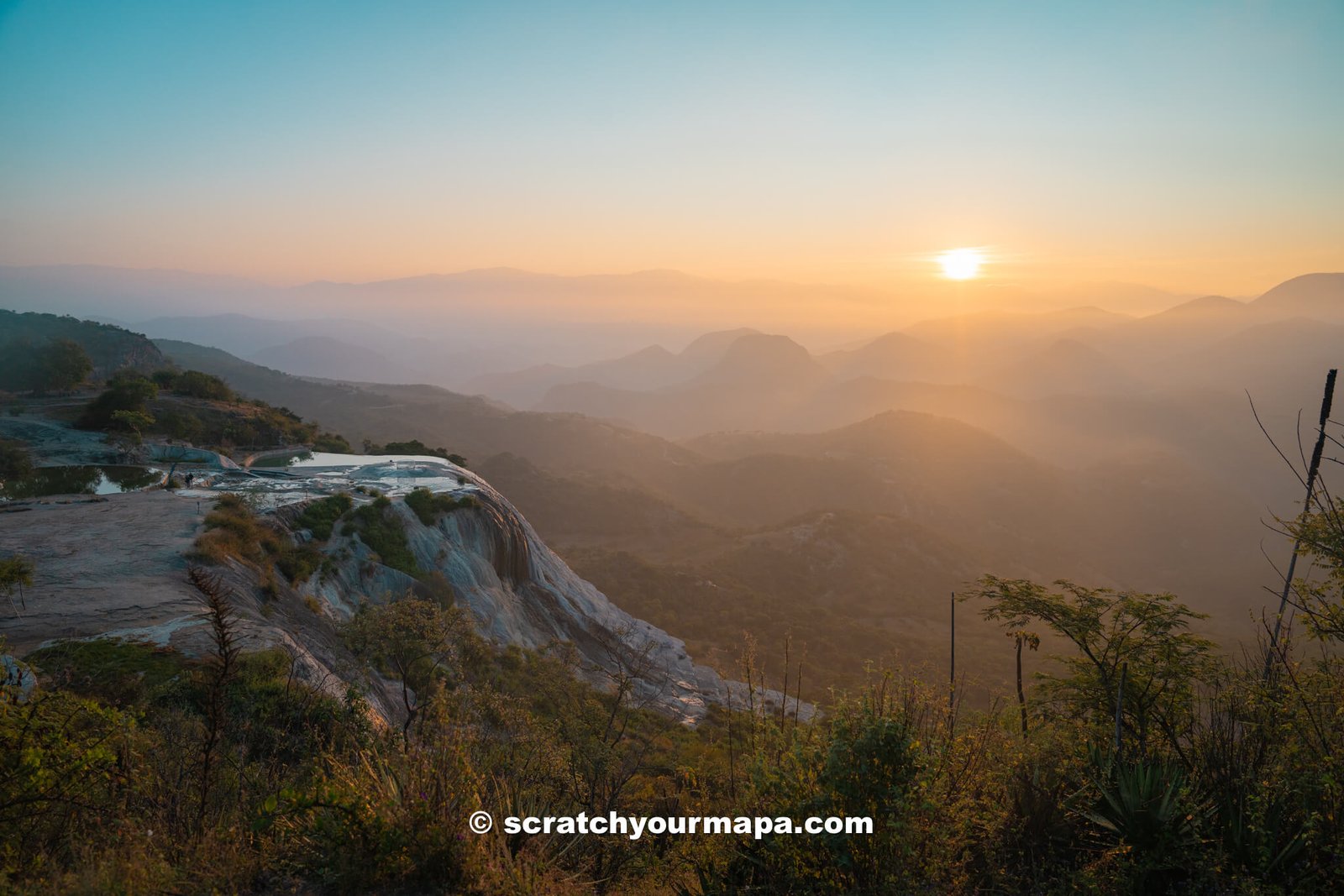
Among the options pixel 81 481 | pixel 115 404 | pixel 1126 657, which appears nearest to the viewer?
pixel 1126 657

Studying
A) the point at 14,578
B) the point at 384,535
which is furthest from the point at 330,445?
the point at 14,578

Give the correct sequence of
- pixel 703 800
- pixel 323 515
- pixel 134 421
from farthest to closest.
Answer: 1. pixel 134 421
2. pixel 323 515
3. pixel 703 800

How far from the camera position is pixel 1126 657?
10031mm

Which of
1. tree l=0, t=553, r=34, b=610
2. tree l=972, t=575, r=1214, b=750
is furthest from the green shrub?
tree l=972, t=575, r=1214, b=750

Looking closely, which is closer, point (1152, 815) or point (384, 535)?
point (1152, 815)

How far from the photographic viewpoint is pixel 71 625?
1121 cm

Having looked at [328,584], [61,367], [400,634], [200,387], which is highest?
[61,367]


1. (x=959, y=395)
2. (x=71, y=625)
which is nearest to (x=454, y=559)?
(x=71, y=625)

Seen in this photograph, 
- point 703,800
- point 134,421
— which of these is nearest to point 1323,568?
point 703,800

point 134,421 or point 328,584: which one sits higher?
point 134,421

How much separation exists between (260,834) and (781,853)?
462cm

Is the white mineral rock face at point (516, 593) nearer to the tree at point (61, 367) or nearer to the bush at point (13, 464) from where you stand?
the bush at point (13, 464)

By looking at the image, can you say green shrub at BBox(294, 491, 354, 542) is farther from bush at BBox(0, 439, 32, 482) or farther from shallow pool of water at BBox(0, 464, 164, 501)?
bush at BBox(0, 439, 32, 482)

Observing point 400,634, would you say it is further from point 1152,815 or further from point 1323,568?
point 1323,568
